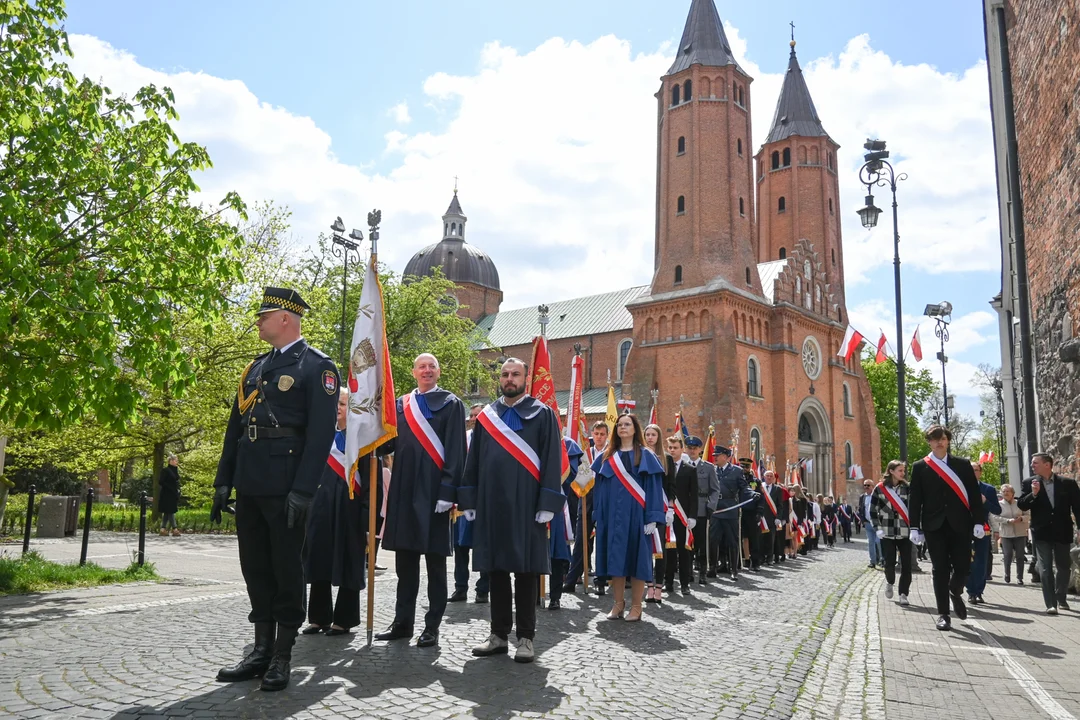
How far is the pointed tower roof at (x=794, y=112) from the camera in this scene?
186ft

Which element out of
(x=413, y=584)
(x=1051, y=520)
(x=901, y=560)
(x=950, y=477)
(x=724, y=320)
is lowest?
(x=901, y=560)

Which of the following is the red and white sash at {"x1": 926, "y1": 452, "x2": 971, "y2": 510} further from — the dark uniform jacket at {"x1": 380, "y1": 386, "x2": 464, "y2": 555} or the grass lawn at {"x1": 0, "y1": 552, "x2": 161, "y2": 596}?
the grass lawn at {"x1": 0, "y1": 552, "x2": 161, "y2": 596}

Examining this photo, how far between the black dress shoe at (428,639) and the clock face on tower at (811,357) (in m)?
44.7

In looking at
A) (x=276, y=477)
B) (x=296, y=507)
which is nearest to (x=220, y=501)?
(x=276, y=477)

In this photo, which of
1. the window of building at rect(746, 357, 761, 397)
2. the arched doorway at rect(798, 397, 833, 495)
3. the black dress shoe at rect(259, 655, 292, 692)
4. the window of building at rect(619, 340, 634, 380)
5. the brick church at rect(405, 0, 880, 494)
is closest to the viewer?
the black dress shoe at rect(259, 655, 292, 692)

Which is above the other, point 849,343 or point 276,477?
point 849,343

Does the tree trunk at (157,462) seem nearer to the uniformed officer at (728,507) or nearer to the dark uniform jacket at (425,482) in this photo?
the uniformed officer at (728,507)

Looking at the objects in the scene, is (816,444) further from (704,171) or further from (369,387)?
(369,387)

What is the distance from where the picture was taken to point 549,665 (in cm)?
521

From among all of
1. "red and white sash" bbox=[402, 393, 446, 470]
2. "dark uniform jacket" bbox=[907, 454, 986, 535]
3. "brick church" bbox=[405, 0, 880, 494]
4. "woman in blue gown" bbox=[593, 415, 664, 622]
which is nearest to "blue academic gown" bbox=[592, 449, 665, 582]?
"woman in blue gown" bbox=[593, 415, 664, 622]

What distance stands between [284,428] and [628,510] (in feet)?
13.7

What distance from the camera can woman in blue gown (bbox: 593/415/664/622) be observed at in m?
7.52

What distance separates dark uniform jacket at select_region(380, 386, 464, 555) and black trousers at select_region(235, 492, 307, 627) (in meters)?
1.16

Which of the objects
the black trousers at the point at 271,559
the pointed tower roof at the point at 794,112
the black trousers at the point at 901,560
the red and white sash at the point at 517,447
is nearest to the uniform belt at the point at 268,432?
the black trousers at the point at 271,559
